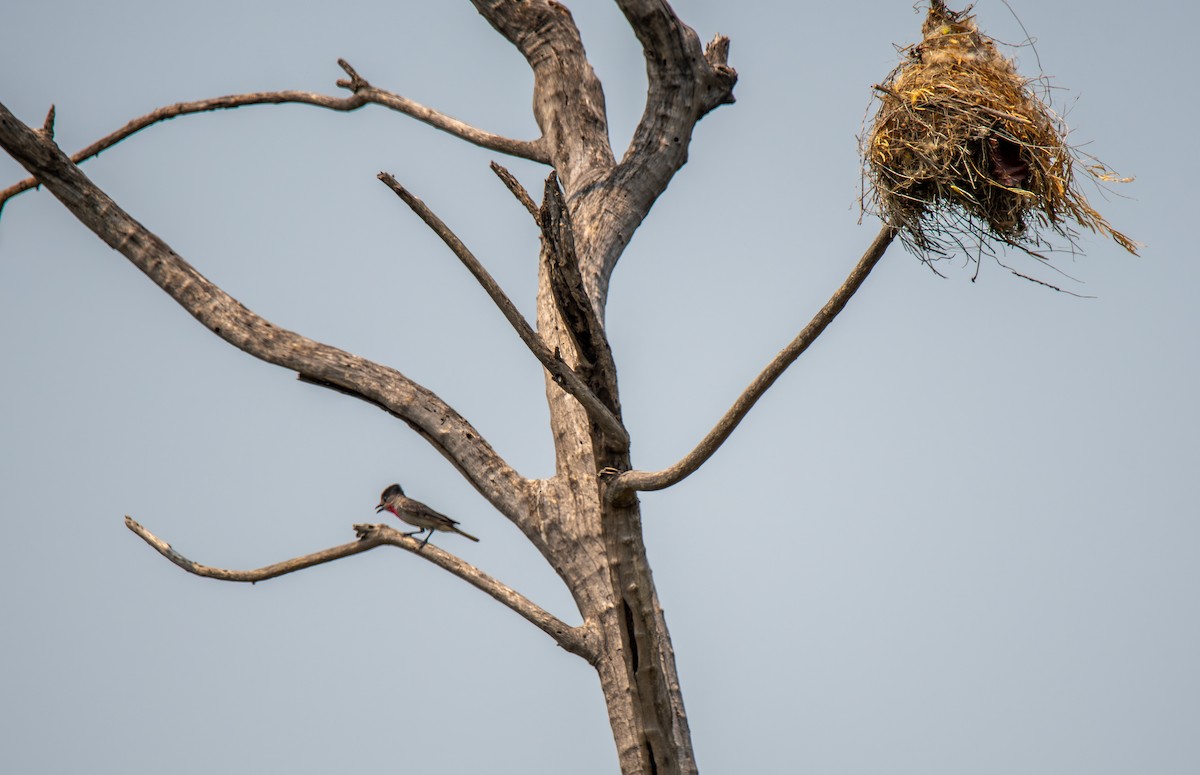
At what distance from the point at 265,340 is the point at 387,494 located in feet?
10.5

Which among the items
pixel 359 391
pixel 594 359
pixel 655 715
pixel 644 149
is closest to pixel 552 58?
pixel 644 149

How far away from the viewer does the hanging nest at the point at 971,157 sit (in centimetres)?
383

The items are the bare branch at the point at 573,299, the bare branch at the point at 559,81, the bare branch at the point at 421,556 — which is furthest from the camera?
the bare branch at the point at 559,81

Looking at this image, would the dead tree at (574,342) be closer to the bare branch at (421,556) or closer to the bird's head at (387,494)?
the bare branch at (421,556)

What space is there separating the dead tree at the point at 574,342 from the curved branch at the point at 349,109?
0.6 inches

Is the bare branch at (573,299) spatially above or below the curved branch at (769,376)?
above

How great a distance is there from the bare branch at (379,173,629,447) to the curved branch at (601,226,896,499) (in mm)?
311

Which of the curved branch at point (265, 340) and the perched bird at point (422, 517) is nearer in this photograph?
the curved branch at point (265, 340)

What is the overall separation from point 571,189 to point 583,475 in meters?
2.00

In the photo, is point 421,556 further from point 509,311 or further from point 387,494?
point 387,494

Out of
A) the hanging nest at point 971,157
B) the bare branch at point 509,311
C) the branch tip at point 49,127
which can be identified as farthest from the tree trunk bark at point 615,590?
the branch tip at point 49,127

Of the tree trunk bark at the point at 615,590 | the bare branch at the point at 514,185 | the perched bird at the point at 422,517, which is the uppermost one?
the perched bird at the point at 422,517

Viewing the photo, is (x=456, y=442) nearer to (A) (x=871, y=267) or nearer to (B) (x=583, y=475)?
(B) (x=583, y=475)

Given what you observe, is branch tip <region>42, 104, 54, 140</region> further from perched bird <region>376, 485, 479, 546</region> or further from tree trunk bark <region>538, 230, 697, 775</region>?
perched bird <region>376, 485, 479, 546</region>
